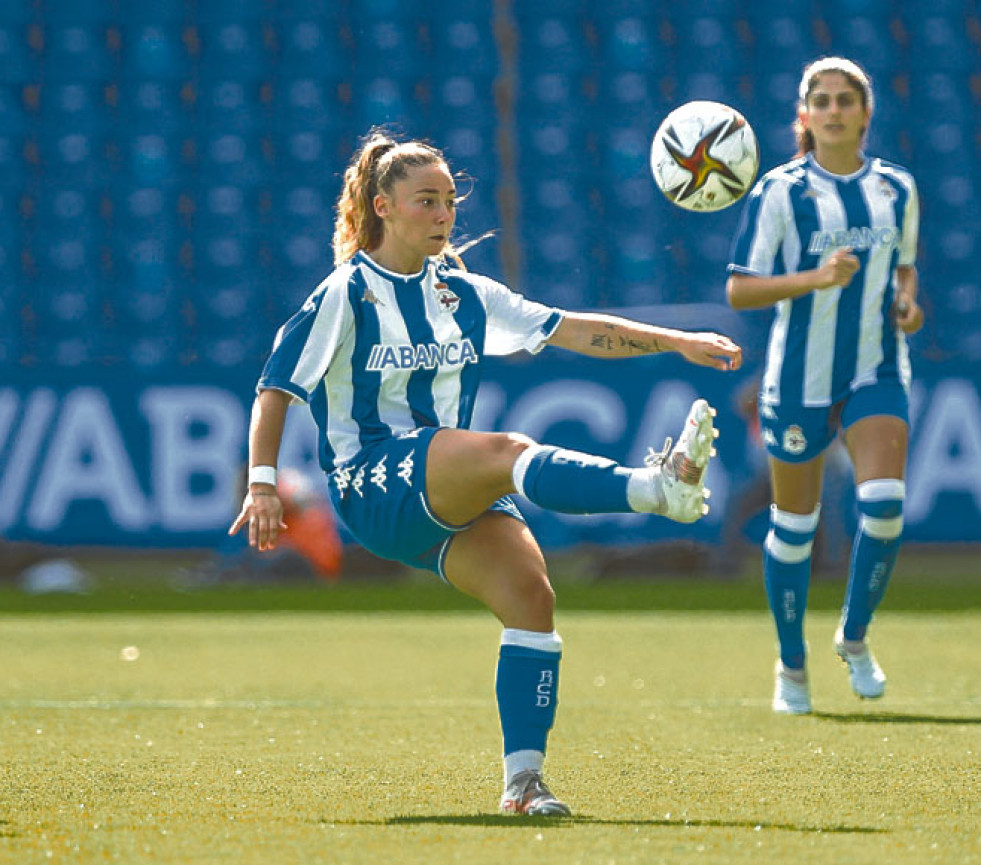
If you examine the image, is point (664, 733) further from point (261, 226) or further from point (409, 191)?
point (261, 226)

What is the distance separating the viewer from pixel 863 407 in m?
5.63

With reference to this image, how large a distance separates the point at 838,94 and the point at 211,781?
290 cm

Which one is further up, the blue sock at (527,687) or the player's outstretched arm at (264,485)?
the player's outstretched arm at (264,485)

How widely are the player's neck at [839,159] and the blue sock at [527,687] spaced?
2.50 metres

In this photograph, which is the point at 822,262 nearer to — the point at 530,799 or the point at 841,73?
the point at 841,73

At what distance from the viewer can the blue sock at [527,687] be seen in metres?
3.84

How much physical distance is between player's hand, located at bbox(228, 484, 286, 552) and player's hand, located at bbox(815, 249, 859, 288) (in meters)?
2.03

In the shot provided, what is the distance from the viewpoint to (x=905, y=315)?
5738mm

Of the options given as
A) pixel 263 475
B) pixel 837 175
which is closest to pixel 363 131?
pixel 837 175

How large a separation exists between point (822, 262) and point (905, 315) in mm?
324

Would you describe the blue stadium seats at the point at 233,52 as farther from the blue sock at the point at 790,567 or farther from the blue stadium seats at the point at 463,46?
the blue sock at the point at 790,567

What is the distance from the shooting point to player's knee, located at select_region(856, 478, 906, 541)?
5566 mm

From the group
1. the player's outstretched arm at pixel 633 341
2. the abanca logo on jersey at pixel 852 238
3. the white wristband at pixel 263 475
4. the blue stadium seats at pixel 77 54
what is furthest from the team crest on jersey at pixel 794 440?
the blue stadium seats at pixel 77 54

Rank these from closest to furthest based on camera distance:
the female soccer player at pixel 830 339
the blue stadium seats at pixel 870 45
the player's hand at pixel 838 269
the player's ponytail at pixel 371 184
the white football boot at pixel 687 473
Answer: the white football boot at pixel 687 473 → the player's ponytail at pixel 371 184 → the player's hand at pixel 838 269 → the female soccer player at pixel 830 339 → the blue stadium seats at pixel 870 45
